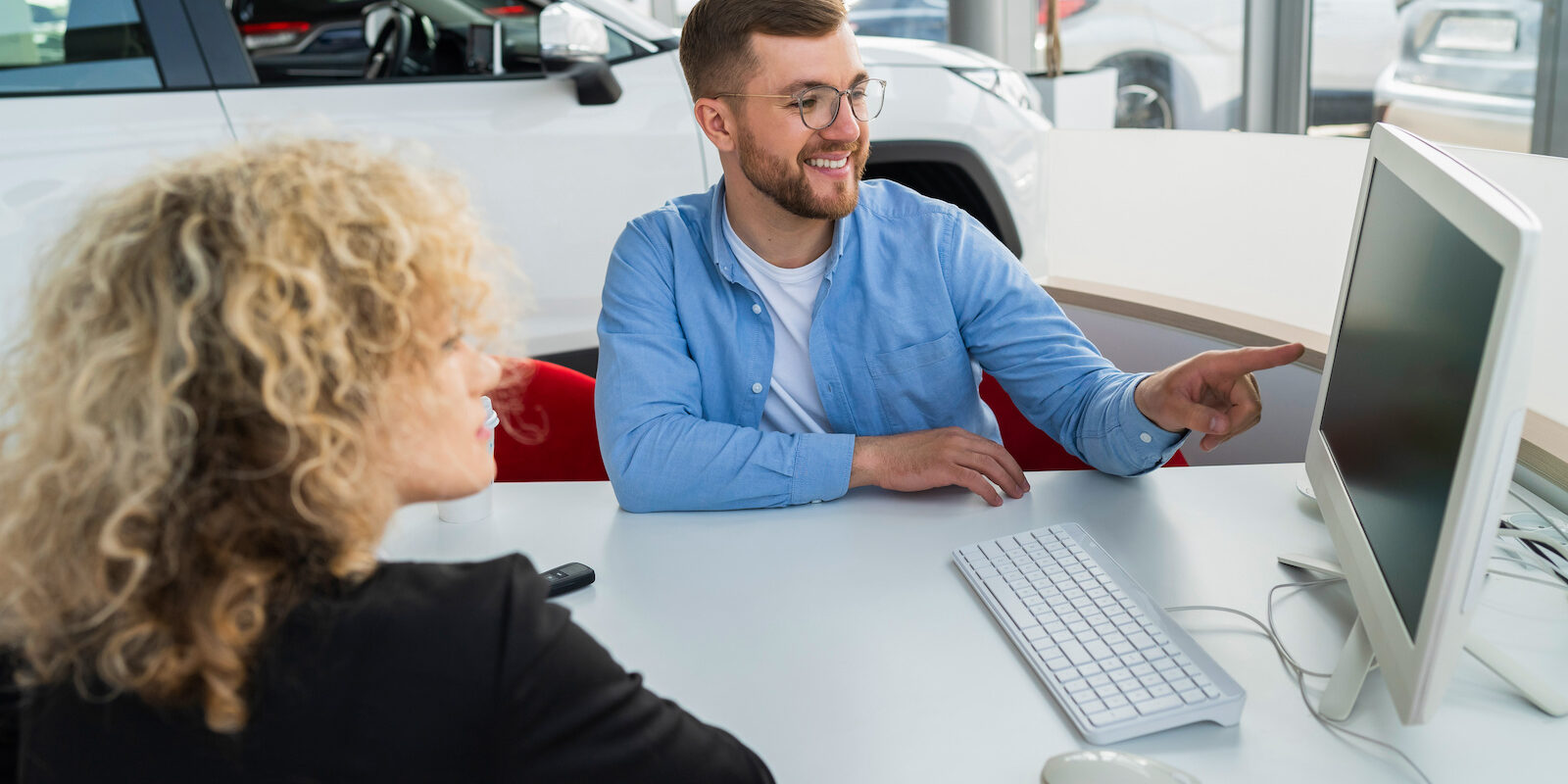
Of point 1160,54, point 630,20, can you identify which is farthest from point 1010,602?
point 1160,54

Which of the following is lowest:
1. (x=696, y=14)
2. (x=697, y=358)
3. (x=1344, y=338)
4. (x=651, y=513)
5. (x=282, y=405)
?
(x=651, y=513)

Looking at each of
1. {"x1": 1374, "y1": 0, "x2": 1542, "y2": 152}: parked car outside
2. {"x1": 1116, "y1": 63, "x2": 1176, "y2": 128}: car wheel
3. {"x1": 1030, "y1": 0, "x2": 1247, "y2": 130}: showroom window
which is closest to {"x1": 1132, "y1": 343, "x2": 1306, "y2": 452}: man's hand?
{"x1": 1374, "y1": 0, "x2": 1542, "y2": 152}: parked car outside

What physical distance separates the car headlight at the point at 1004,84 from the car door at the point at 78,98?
1.96 meters

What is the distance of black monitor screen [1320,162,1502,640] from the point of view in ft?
2.59

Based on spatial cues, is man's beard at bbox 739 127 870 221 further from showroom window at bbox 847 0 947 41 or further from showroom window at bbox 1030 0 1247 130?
showroom window at bbox 847 0 947 41

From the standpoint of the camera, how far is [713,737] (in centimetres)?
83

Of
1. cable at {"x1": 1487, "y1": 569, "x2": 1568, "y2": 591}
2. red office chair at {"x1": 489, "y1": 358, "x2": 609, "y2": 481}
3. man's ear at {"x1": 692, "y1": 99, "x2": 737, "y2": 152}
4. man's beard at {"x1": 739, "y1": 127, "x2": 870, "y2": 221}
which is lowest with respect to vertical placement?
red office chair at {"x1": 489, "y1": 358, "x2": 609, "y2": 481}

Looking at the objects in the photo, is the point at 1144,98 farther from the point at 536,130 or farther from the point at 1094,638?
the point at 1094,638

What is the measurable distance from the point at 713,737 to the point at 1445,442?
56cm

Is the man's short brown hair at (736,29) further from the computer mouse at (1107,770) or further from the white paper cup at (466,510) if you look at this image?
the computer mouse at (1107,770)

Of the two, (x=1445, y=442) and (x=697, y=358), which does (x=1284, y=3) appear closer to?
(x=697, y=358)

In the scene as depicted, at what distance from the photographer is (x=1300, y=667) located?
3.41 ft

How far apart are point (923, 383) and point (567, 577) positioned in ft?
2.42

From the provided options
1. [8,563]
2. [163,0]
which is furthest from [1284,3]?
[8,563]
